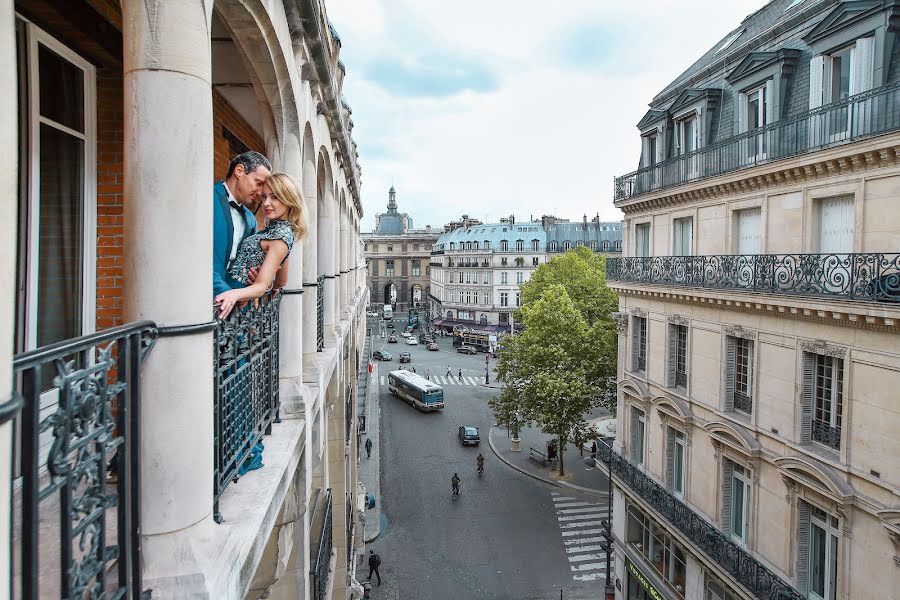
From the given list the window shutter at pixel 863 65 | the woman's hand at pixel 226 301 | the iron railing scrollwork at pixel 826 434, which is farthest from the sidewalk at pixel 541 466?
the woman's hand at pixel 226 301

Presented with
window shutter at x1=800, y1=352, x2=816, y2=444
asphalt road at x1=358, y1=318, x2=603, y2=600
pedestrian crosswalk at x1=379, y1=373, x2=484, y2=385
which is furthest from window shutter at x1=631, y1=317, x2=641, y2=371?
pedestrian crosswalk at x1=379, y1=373, x2=484, y2=385

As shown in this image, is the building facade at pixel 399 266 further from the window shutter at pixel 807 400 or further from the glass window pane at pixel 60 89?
the glass window pane at pixel 60 89

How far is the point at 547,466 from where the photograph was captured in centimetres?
3272

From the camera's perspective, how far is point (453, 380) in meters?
55.0

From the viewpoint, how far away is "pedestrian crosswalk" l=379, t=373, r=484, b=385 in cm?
5375

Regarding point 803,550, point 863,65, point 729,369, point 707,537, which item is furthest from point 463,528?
point 863,65

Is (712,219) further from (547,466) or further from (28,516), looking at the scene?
(547,466)

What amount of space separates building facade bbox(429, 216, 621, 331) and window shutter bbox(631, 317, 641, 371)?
2020 inches

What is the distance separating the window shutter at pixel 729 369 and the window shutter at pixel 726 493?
152 cm

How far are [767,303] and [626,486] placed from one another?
9500 mm

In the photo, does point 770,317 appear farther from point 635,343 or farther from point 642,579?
point 642,579

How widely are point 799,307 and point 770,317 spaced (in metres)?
1.24

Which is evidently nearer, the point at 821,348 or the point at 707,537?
the point at 821,348

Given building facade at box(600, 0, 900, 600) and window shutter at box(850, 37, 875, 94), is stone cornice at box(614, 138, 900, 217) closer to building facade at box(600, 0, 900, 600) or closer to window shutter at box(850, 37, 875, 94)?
building facade at box(600, 0, 900, 600)
